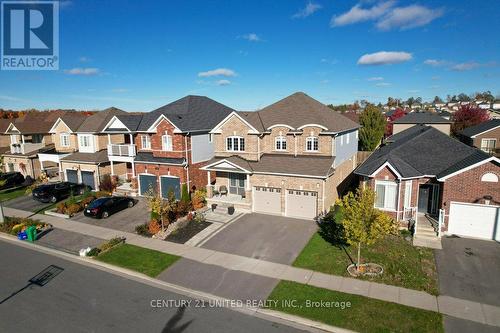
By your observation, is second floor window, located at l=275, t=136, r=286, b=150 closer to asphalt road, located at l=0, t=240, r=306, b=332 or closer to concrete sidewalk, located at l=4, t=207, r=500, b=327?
concrete sidewalk, located at l=4, t=207, r=500, b=327

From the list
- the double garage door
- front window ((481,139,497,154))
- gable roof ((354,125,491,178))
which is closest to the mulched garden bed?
the double garage door

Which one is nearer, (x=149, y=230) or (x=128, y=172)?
(x=149, y=230)

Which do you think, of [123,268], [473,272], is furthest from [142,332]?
[473,272]

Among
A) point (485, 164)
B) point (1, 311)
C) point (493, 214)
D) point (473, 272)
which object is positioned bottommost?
point (1, 311)

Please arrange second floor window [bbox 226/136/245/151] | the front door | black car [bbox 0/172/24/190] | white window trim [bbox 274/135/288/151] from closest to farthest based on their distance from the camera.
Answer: white window trim [bbox 274/135/288/151]
second floor window [bbox 226/136/245/151]
the front door
black car [bbox 0/172/24/190]

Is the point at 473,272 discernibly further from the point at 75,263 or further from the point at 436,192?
the point at 75,263

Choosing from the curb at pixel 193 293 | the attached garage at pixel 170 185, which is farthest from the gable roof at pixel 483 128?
the curb at pixel 193 293

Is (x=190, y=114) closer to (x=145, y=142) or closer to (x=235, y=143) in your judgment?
(x=145, y=142)
